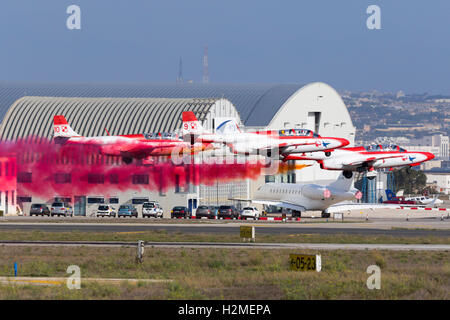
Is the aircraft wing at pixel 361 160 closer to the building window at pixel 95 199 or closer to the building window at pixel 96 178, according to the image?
the building window at pixel 96 178

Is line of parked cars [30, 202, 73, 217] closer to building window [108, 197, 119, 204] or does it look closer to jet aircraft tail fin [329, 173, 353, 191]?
building window [108, 197, 119, 204]

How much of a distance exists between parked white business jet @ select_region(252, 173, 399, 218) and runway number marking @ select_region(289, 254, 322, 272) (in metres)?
71.3

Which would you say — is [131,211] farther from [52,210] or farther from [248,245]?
[248,245]

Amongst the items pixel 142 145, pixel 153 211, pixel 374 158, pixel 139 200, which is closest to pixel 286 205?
pixel 153 211

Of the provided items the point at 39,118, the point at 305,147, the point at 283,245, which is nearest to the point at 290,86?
the point at 39,118

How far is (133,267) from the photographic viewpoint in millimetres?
51875

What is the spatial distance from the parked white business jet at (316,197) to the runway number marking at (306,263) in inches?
2806

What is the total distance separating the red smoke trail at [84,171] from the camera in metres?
98.1

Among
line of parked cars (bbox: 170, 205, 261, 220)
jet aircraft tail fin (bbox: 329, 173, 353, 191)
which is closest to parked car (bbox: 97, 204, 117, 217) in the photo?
line of parked cars (bbox: 170, 205, 261, 220)

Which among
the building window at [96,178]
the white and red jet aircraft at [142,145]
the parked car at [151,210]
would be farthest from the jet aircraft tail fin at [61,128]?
the parked car at [151,210]

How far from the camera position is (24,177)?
104562mm

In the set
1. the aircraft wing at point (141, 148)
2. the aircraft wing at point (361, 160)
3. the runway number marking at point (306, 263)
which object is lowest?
the runway number marking at point (306, 263)
